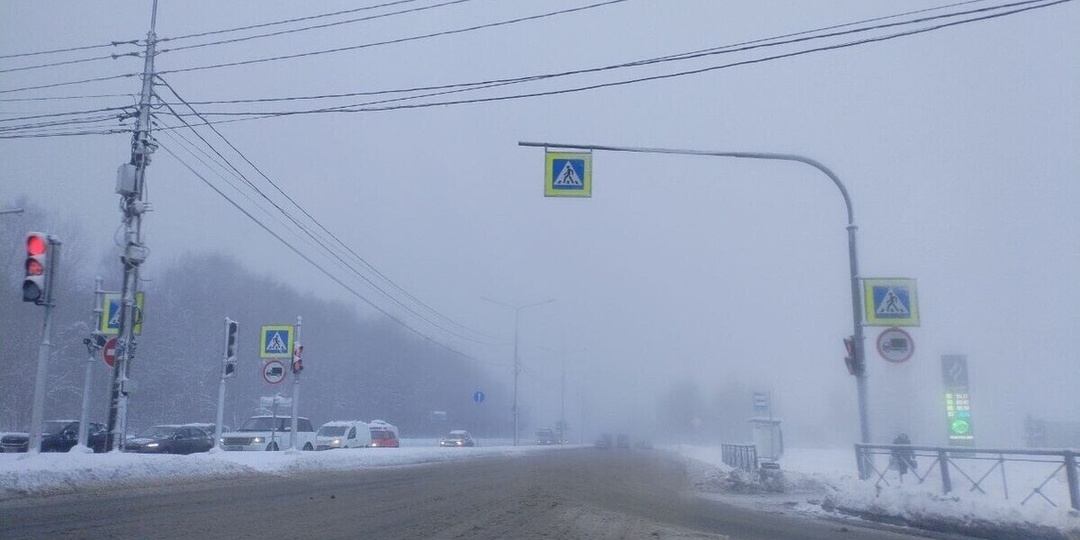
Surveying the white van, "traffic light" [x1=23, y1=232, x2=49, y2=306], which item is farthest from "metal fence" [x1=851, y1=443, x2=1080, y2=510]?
the white van

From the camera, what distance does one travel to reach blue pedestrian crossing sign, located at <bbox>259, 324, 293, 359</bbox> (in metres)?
29.3

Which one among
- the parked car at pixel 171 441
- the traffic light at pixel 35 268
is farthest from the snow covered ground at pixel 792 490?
the parked car at pixel 171 441

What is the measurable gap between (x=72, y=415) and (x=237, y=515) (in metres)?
51.8

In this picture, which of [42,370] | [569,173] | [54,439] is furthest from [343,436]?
[569,173]

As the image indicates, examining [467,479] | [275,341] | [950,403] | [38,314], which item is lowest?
[467,479]

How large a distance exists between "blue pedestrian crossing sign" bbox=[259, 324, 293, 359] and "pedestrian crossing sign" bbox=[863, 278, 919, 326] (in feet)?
61.7

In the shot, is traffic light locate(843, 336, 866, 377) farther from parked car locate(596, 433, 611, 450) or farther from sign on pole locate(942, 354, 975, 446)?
parked car locate(596, 433, 611, 450)

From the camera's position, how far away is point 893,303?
17688 millimetres

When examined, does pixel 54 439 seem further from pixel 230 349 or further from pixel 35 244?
pixel 35 244

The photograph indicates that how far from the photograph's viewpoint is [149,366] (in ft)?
210

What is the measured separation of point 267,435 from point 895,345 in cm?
2875

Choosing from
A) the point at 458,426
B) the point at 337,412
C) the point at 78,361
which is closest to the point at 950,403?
the point at 78,361

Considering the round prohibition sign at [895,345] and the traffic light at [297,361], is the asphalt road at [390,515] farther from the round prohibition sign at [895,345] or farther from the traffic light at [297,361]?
the traffic light at [297,361]

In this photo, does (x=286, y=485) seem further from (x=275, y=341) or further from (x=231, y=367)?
(x=275, y=341)
